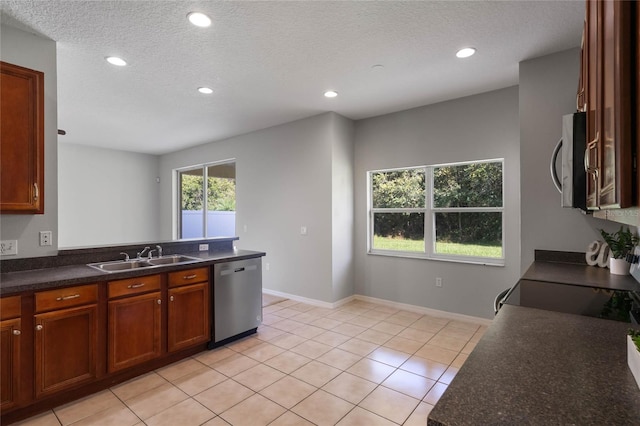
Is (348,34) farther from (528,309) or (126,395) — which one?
(126,395)

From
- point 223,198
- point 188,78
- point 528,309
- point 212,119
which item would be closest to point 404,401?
point 528,309

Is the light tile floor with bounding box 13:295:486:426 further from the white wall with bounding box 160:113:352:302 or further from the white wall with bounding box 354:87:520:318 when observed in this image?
the white wall with bounding box 160:113:352:302

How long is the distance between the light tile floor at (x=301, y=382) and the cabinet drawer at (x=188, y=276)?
75 cm

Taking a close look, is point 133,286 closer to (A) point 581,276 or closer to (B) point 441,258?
(A) point 581,276

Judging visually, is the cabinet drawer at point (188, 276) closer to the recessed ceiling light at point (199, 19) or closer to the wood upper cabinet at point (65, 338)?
the wood upper cabinet at point (65, 338)

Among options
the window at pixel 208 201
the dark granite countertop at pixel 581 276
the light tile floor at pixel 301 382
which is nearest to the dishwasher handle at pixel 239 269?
the light tile floor at pixel 301 382

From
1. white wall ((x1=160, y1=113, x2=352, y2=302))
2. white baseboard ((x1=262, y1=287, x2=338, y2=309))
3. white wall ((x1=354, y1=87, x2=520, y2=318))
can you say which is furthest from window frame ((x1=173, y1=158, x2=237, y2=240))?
white wall ((x1=354, y1=87, x2=520, y2=318))

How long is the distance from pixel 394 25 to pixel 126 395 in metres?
3.52

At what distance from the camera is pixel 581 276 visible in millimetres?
2119

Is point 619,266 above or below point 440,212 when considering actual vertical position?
below

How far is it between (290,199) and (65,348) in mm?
3280

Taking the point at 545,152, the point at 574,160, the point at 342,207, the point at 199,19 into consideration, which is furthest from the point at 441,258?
the point at 199,19

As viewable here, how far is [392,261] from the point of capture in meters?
4.48

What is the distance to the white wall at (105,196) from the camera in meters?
6.31
